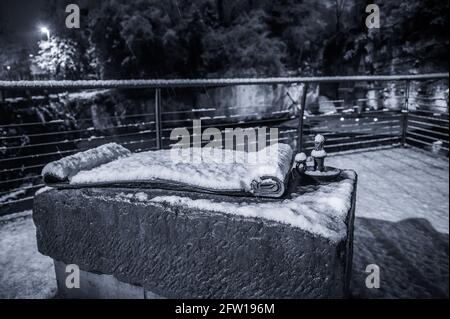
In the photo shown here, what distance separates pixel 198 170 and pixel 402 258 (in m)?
1.74

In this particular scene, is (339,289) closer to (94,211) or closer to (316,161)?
(316,161)

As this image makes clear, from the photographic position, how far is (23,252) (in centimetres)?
251

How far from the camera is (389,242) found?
8.38ft

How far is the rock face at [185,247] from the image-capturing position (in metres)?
1.32

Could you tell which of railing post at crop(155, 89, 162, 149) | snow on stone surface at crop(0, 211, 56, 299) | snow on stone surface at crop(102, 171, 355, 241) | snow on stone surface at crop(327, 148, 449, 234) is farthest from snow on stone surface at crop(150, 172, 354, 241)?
railing post at crop(155, 89, 162, 149)

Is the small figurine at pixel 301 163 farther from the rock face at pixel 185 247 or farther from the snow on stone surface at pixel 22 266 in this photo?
the snow on stone surface at pixel 22 266

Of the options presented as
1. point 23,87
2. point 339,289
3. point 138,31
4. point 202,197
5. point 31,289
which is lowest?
point 31,289

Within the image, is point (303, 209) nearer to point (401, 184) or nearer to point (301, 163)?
point (301, 163)

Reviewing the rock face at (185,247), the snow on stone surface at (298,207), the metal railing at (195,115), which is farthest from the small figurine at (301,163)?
the metal railing at (195,115)

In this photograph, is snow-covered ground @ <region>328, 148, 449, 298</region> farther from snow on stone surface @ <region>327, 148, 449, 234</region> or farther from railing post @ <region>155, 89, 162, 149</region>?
railing post @ <region>155, 89, 162, 149</region>

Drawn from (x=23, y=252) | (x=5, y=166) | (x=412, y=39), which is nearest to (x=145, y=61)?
(x=5, y=166)

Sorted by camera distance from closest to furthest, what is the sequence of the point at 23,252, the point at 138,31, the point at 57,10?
the point at 23,252, the point at 138,31, the point at 57,10

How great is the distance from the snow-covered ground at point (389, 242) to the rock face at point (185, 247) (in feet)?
1.86
